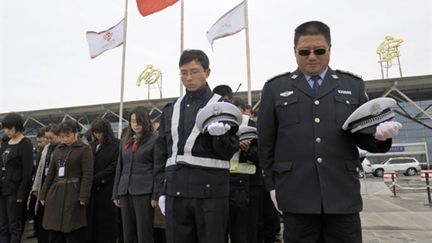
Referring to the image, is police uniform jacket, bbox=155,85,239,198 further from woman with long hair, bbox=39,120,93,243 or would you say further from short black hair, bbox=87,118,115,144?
short black hair, bbox=87,118,115,144

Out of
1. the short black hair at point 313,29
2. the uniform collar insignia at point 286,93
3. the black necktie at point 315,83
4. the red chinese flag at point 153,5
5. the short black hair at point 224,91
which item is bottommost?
the uniform collar insignia at point 286,93

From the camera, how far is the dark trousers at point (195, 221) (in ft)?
8.52

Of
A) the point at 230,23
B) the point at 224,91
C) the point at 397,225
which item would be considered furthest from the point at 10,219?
the point at 230,23

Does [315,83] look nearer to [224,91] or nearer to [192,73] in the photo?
[192,73]

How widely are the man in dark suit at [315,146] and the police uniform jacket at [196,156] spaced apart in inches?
14.3

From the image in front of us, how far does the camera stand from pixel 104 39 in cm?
1258

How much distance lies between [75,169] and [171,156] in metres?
2.26

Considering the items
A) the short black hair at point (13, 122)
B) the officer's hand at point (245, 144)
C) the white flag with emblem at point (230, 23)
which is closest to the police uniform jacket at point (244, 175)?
the officer's hand at point (245, 144)

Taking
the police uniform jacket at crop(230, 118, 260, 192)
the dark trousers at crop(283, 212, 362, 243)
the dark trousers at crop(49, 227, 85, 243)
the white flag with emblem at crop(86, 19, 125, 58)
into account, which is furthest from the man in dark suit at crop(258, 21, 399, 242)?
the white flag with emblem at crop(86, 19, 125, 58)

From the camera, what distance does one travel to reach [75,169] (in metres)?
4.55

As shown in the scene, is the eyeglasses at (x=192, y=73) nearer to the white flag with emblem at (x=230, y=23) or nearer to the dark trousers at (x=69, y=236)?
the dark trousers at (x=69, y=236)

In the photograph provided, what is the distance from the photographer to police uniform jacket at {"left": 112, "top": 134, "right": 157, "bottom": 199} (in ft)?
13.2

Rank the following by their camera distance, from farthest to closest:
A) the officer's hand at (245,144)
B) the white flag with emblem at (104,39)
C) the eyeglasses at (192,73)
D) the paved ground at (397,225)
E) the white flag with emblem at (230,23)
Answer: the white flag with emblem at (104,39) → the white flag with emblem at (230,23) → the paved ground at (397,225) → the officer's hand at (245,144) → the eyeglasses at (192,73)

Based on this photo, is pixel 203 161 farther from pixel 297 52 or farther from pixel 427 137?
pixel 427 137
